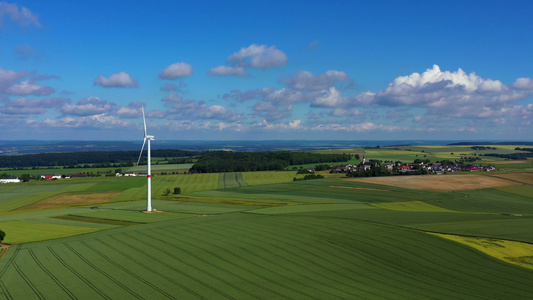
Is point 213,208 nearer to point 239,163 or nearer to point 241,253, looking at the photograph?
point 241,253

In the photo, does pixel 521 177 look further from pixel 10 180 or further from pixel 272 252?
pixel 10 180

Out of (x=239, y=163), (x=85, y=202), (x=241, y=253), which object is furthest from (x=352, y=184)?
(x=239, y=163)

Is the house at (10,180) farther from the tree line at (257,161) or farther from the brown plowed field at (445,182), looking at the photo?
the brown plowed field at (445,182)

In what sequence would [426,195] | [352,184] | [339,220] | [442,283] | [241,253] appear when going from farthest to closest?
1. [352,184]
2. [426,195]
3. [339,220]
4. [241,253]
5. [442,283]

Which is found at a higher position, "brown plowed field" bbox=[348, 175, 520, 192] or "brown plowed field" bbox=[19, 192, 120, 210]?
"brown plowed field" bbox=[348, 175, 520, 192]

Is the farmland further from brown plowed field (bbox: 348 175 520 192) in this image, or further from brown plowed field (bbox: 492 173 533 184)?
brown plowed field (bbox: 492 173 533 184)

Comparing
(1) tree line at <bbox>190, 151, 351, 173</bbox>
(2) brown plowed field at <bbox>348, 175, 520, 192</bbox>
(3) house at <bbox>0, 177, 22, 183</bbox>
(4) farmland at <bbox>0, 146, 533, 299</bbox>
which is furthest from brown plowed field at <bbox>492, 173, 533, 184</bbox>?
(3) house at <bbox>0, 177, 22, 183</bbox>

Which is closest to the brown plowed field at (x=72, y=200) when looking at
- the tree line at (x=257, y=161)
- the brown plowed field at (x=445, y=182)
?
the tree line at (x=257, y=161)
